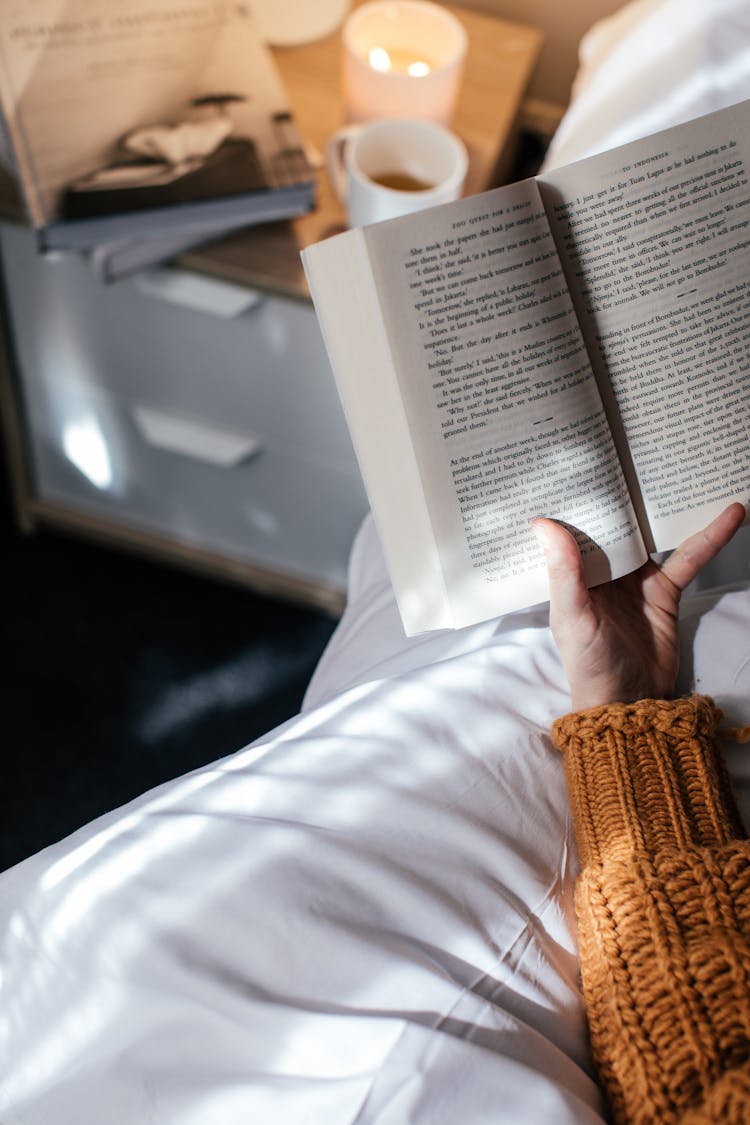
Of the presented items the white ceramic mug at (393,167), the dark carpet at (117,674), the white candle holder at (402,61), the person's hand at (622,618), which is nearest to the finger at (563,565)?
the person's hand at (622,618)

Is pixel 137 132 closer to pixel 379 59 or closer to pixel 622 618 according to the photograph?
pixel 379 59

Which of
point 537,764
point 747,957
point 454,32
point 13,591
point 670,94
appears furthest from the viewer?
point 13,591

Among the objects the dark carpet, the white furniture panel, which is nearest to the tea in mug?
the white furniture panel

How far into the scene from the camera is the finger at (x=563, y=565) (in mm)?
531

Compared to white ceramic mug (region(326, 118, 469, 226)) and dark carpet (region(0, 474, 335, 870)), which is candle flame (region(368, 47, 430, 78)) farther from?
dark carpet (region(0, 474, 335, 870))

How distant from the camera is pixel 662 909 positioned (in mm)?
478

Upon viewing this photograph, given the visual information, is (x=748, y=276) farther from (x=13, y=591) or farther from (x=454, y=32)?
(x=13, y=591)

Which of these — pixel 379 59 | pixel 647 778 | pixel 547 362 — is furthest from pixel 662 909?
pixel 379 59

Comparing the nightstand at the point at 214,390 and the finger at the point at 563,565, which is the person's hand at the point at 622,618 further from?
the nightstand at the point at 214,390

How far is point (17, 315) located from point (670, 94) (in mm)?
593

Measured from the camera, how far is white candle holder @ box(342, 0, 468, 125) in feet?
2.62

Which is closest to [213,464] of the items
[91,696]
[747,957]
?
[91,696]

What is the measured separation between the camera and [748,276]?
54 cm

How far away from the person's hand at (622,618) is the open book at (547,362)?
0.01 m
